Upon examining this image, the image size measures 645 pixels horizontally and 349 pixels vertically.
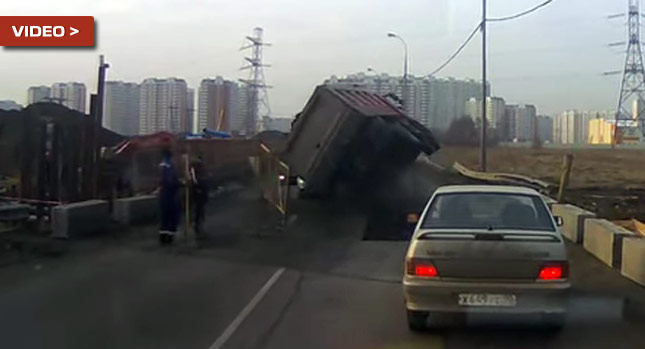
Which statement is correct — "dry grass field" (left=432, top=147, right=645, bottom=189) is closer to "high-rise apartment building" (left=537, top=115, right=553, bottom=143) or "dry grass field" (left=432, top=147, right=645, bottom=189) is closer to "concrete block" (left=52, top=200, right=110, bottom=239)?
"concrete block" (left=52, top=200, right=110, bottom=239)

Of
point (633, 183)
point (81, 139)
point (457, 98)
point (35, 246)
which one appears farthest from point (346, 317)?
point (457, 98)

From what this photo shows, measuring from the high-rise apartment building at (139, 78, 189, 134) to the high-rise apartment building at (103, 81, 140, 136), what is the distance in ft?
1.91

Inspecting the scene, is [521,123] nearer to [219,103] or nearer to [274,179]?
[219,103]

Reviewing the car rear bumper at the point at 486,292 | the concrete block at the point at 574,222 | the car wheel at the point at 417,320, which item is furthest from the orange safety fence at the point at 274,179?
the car rear bumper at the point at 486,292

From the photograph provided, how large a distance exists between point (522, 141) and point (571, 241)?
8384 cm

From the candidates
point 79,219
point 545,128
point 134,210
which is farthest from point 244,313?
point 545,128

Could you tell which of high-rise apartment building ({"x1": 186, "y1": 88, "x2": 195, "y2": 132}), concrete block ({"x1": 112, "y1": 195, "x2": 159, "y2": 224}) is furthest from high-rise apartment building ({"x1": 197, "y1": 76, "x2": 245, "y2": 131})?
concrete block ({"x1": 112, "y1": 195, "x2": 159, "y2": 224})

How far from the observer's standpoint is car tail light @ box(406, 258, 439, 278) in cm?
795

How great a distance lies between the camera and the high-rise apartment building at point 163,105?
47.1m

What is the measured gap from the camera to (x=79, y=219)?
16.6m

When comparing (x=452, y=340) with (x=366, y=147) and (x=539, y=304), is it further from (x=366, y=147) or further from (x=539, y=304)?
(x=366, y=147)

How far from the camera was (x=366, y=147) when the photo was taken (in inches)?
999

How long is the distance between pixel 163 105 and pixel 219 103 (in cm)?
1284

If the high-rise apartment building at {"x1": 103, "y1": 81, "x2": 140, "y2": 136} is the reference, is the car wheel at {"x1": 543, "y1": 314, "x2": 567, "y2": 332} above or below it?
below
